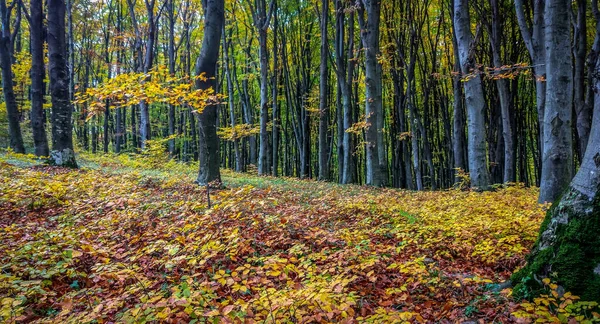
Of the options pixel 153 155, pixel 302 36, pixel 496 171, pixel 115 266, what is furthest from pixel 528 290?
pixel 302 36

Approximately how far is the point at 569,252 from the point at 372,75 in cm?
1114

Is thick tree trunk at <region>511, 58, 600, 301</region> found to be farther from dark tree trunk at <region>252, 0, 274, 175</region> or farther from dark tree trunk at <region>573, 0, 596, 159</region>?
dark tree trunk at <region>252, 0, 274, 175</region>

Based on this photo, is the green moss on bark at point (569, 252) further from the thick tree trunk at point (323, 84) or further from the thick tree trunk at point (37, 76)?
the thick tree trunk at point (37, 76)

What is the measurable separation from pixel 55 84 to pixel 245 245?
9.16m

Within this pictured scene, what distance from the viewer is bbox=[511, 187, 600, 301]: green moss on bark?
2758 mm

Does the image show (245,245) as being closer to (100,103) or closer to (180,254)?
(180,254)

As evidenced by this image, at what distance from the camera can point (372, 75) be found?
13133mm

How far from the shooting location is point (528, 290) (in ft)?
10.1

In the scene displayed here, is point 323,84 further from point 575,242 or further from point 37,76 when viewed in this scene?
point 575,242

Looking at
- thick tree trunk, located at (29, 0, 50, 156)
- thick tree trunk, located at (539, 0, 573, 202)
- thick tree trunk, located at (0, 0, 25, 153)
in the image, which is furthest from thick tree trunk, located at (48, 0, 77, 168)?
thick tree trunk, located at (539, 0, 573, 202)

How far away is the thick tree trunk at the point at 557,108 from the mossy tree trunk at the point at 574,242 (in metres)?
3.69

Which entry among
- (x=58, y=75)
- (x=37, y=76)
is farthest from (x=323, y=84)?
(x=37, y=76)

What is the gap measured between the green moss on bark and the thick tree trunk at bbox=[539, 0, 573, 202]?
3.96 metres

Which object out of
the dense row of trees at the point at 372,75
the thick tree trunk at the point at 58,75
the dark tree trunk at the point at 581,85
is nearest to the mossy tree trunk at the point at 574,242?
the dense row of trees at the point at 372,75
